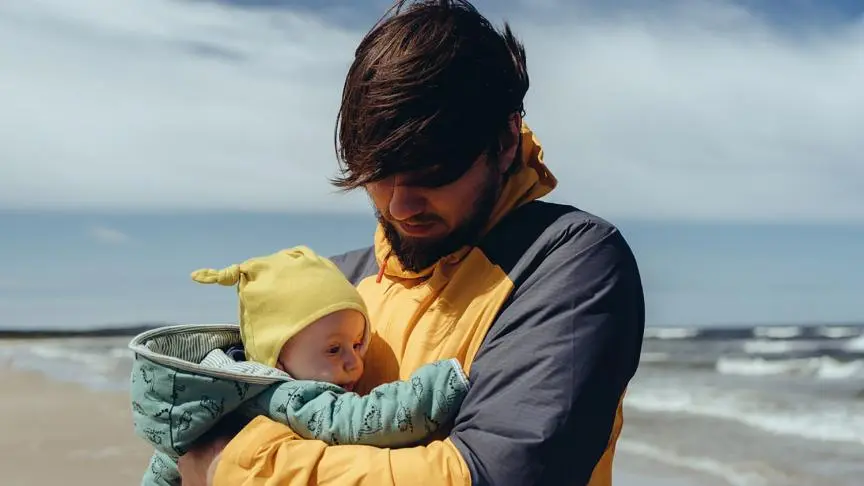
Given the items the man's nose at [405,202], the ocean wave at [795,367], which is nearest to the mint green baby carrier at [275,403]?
the man's nose at [405,202]

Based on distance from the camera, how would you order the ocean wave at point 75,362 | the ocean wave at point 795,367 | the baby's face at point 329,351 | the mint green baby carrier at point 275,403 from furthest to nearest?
the ocean wave at point 795,367 → the ocean wave at point 75,362 → the baby's face at point 329,351 → the mint green baby carrier at point 275,403

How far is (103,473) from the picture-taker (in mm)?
6746

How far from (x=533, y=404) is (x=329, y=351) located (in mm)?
545

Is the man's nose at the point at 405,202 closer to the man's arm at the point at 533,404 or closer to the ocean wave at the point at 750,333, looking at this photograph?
the man's arm at the point at 533,404

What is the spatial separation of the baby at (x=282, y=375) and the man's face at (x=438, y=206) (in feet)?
0.70

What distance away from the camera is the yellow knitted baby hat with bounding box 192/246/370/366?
6.71 feet

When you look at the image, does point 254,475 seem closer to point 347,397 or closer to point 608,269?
point 347,397

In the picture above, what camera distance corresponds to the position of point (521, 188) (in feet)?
6.42

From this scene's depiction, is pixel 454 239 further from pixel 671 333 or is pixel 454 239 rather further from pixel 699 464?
pixel 671 333

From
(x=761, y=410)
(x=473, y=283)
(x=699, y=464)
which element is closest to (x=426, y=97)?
(x=473, y=283)

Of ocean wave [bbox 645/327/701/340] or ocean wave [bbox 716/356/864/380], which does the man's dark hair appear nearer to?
ocean wave [bbox 716/356/864/380]

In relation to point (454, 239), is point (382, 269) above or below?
below

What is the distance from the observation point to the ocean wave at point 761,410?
8609mm

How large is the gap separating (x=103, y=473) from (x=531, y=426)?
5.75 meters
